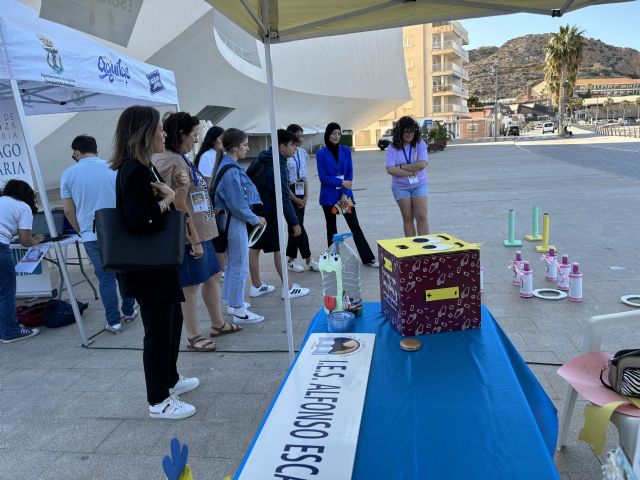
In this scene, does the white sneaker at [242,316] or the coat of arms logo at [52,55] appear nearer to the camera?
the coat of arms logo at [52,55]

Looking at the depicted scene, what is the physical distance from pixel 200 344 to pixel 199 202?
3.83 ft

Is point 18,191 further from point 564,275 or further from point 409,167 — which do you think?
point 564,275

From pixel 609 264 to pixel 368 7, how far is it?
4403mm

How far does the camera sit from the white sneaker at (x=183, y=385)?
3.05 m

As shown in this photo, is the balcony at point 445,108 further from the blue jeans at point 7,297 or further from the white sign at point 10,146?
the blue jeans at point 7,297

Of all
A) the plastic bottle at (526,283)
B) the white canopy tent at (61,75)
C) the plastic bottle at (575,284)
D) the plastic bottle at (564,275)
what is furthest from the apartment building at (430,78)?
the plastic bottle at (575,284)

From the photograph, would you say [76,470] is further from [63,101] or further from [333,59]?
[333,59]

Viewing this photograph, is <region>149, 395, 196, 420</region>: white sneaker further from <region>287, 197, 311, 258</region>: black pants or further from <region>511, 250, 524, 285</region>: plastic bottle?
<region>511, 250, 524, 285</region>: plastic bottle

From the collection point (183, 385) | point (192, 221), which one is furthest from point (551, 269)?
point (183, 385)

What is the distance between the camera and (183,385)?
3.11m

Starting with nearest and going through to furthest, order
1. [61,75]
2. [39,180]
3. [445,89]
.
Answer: [39,180] → [61,75] → [445,89]

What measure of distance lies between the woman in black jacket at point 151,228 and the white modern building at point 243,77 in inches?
491

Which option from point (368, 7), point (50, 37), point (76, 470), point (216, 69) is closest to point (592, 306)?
point (368, 7)

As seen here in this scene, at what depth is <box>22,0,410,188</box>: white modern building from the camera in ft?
50.0
